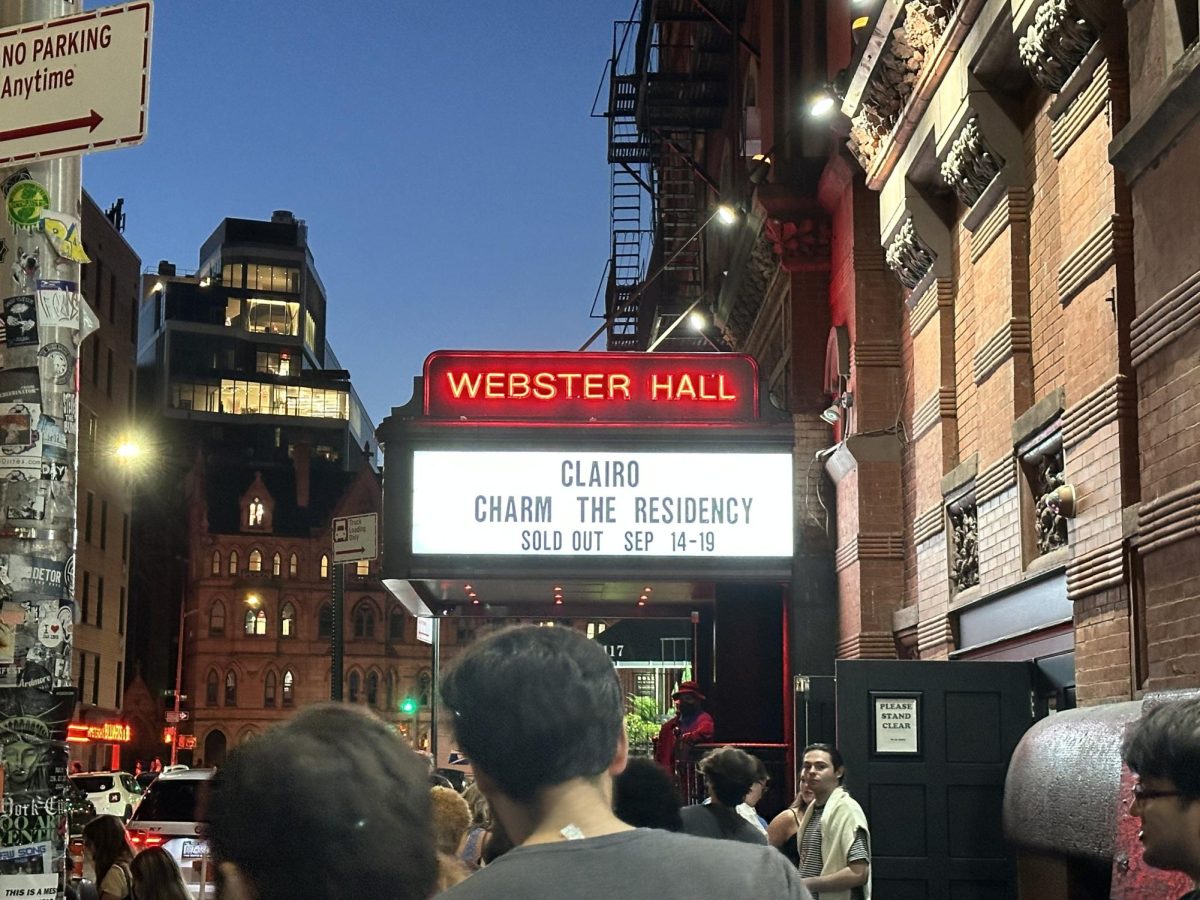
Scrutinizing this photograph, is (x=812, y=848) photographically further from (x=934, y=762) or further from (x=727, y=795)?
(x=934, y=762)

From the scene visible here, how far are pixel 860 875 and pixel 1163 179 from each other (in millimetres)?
4245

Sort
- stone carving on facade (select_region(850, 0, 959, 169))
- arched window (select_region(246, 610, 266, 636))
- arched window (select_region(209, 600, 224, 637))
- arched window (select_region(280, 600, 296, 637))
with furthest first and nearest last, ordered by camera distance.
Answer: arched window (select_region(280, 600, 296, 637)) → arched window (select_region(246, 610, 266, 636)) → arched window (select_region(209, 600, 224, 637)) → stone carving on facade (select_region(850, 0, 959, 169))

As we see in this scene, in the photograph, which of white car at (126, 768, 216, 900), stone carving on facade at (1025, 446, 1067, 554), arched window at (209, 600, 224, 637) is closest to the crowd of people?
stone carving on facade at (1025, 446, 1067, 554)

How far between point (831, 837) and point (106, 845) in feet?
14.6

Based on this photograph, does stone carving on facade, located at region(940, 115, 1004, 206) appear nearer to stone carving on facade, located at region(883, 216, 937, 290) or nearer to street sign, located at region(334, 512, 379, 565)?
stone carving on facade, located at region(883, 216, 937, 290)

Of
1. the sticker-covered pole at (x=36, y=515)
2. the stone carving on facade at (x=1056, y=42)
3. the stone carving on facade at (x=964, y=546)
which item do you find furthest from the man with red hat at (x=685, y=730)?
the sticker-covered pole at (x=36, y=515)

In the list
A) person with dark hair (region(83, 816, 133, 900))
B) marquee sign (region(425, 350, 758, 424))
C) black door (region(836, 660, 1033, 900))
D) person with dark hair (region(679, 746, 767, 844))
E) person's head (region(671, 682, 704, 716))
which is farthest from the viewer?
person's head (region(671, 682, 704, 716))

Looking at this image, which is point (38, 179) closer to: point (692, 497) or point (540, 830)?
point (540, 830)

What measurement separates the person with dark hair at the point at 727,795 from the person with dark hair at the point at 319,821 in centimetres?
575

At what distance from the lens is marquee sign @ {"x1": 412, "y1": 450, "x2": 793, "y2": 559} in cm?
1762

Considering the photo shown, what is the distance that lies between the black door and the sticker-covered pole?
7.37 metres

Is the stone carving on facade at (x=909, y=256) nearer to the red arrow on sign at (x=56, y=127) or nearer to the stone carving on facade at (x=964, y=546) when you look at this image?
the stone carving on facade at (x=964, y=546)

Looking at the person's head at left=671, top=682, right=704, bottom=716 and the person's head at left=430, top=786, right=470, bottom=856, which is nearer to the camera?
the person's head at left=430, top=786, right=470, bottom=856

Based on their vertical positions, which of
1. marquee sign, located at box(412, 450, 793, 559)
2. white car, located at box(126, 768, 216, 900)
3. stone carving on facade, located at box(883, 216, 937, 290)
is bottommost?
white car, located at box(126, 768, 216, 900)
